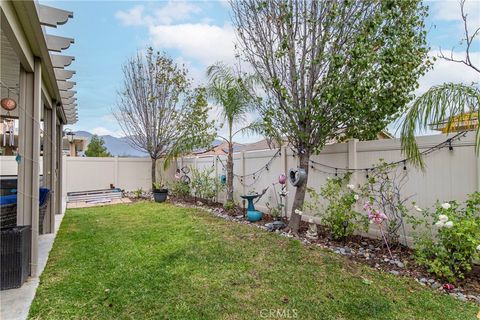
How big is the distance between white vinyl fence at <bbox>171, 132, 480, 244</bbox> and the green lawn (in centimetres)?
146

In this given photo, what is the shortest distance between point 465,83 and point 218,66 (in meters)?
5.91

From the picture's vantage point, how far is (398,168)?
4.68m

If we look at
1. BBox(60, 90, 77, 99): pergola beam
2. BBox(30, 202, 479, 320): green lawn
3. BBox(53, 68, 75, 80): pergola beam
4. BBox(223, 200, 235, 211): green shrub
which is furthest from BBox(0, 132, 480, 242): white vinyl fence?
BBox(53, 68, 75, 80): pergola beam

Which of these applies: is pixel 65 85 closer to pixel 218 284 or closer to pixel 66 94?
pixel 66 94

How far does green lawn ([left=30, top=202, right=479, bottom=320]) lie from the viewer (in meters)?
2.79

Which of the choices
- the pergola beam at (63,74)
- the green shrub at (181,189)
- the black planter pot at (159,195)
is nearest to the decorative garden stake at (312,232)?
the pergola beam at (63,74)

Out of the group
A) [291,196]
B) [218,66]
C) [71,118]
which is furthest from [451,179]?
[71,118]

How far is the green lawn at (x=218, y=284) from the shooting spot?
2791 millimetres

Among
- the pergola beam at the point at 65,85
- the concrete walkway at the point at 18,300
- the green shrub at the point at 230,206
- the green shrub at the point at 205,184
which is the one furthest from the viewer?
the green shrub at the point at 205,184

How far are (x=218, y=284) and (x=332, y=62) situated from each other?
12.2 ft

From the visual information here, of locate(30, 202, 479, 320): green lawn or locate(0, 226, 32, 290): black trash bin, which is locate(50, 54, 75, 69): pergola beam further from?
locate(30, 202, 479, 320): green lawn

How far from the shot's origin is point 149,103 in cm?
1252

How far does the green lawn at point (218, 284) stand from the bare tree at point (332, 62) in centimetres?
174

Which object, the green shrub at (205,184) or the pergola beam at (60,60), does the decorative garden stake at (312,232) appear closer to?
the green shrub at (205,184)
